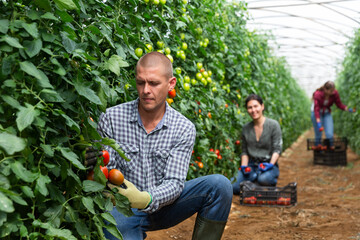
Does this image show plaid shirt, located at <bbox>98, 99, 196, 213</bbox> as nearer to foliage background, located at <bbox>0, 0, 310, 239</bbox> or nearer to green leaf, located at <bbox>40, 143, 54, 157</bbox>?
foliage background, located at <bbox>0, 0, 310, 239</bbox>

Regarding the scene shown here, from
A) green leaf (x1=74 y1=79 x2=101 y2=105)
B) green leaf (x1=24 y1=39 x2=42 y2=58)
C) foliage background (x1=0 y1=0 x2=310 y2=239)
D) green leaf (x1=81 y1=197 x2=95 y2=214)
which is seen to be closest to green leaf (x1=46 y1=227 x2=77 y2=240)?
foliage background (x1=0 y1=0 x2=310 y2=239)

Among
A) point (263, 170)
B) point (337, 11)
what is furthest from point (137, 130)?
point (337, 11)

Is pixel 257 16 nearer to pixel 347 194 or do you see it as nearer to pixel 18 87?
pixel 347 194

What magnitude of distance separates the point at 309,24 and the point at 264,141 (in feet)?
29.6

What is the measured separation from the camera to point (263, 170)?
15.0ft

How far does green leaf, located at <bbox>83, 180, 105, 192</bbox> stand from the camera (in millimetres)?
1604

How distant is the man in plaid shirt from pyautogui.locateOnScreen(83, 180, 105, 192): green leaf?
42 centimetres

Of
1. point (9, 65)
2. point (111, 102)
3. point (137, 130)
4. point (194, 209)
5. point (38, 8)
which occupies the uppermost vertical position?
point (38, 8)

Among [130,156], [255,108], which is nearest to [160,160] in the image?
[130,156]

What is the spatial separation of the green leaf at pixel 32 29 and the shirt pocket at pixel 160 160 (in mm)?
926

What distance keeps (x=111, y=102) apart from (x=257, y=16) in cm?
1007

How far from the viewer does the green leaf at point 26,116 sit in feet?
4.24

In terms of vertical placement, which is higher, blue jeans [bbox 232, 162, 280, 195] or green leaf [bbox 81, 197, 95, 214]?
green leaf [bbox 81, 197, 95, 214]

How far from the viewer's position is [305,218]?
3607 mm
